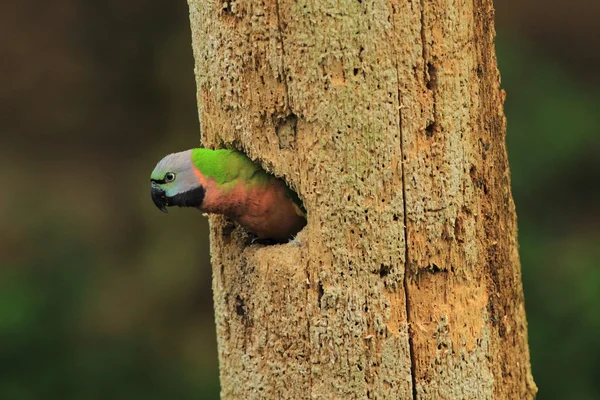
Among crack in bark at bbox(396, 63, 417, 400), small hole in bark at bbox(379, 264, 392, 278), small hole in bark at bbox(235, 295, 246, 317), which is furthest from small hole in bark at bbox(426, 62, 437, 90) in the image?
small hole in bark at bbox(235, 295, 246, 317)

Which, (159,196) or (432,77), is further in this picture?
(159,196)

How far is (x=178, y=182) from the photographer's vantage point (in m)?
3.27

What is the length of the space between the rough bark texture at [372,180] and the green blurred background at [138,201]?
2900mm

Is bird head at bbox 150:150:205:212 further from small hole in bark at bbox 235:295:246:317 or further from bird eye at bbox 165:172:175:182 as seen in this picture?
small hole in bark at bbox 235:295:246:317

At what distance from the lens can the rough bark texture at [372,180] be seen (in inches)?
115

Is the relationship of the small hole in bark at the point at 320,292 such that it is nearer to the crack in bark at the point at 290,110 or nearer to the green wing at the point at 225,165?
the crack in bark at the point at 290,110

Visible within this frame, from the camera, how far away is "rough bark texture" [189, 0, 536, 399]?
2.92 meters

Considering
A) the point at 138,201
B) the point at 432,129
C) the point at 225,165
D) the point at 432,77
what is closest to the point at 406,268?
the point at 432,129

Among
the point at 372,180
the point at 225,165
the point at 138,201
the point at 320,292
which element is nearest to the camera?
the point at 372,180

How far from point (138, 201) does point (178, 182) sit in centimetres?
486

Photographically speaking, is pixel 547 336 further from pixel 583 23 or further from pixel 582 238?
pixel 583 23

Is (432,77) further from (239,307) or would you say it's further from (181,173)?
(239,307)

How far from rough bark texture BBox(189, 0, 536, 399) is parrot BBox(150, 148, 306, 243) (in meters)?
0.12

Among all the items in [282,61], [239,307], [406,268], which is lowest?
[239,307]
